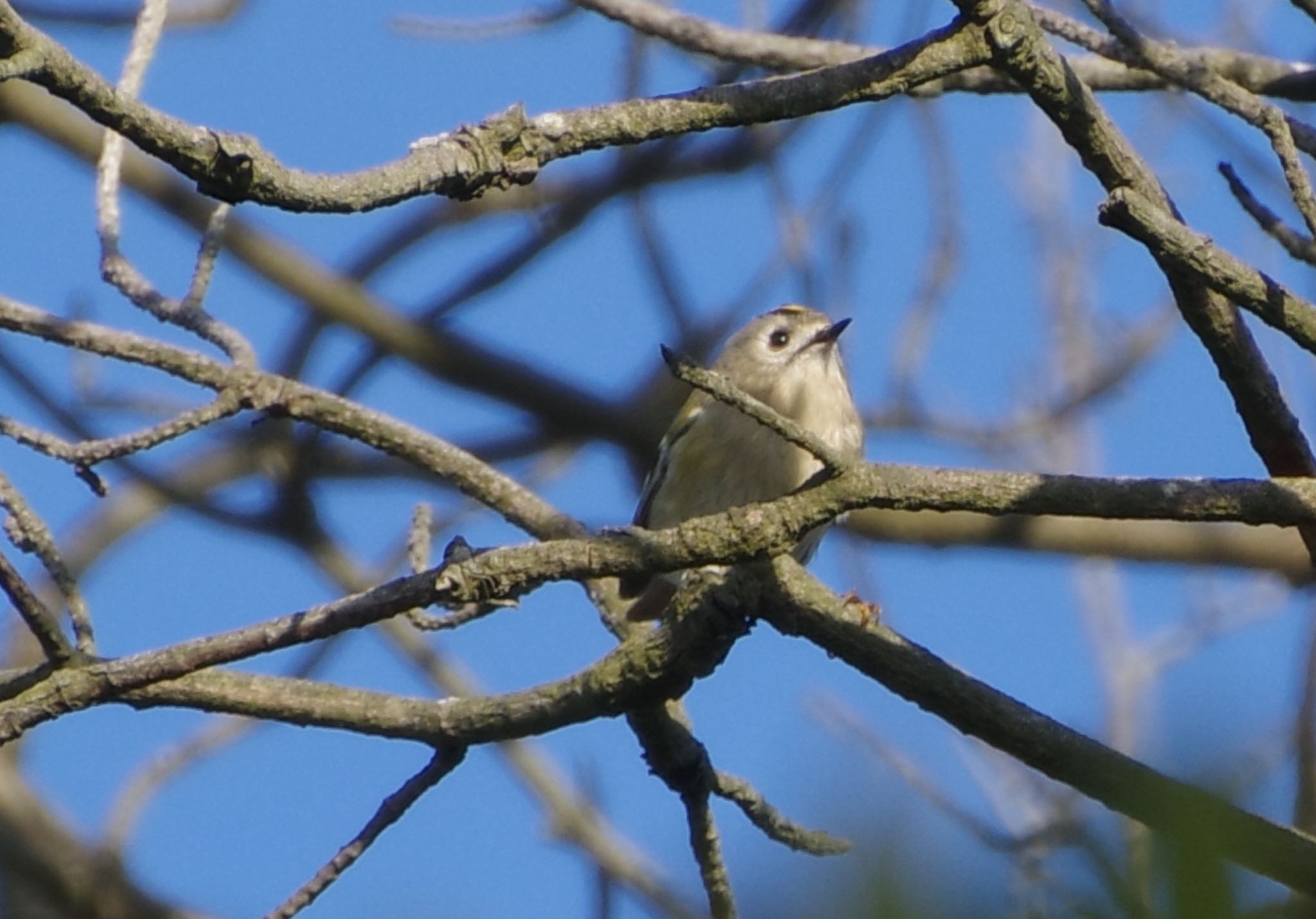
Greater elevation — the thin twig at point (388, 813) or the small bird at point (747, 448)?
the small bird at point (747, 448)

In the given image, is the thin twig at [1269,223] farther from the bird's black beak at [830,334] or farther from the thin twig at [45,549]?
the bird's black beak at [830,334]

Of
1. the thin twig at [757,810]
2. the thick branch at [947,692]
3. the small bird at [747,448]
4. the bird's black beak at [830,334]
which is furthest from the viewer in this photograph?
the bird's black beak at [830,334]

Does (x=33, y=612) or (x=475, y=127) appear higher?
(x=475, y=127)

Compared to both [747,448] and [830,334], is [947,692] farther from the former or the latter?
[830,334]

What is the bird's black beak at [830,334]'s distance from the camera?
5.28m

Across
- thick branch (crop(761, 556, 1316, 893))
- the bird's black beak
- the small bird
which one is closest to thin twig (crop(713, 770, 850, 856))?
thick branch (crop(761, 556, 1316, 893))

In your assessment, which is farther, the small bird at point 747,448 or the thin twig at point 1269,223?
the small bird at point 747,448

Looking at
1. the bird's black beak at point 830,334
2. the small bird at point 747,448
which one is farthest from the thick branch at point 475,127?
the bird's black beak at point 830,334

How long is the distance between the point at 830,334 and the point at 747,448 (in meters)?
0.50

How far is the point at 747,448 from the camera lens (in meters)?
5.09

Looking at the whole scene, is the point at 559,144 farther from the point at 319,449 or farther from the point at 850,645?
the point at 319,449

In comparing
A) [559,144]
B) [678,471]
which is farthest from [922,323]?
[559,144]

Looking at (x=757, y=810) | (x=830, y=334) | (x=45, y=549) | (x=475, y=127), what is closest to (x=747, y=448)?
(x=830, y=334)

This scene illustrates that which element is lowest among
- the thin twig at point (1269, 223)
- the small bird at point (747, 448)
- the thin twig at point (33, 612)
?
the thin twig at point (33, 612)
